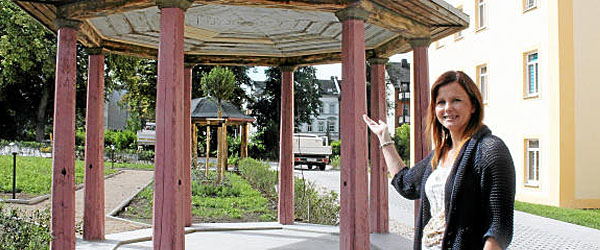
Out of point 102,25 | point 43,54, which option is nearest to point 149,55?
point 102,25

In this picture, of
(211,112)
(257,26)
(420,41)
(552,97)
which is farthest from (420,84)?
(211,112)

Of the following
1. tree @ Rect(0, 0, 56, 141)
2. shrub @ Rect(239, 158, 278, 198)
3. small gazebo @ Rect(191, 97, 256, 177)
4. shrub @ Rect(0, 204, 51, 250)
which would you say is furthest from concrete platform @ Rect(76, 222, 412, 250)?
tree @ Rect(0, 0, 56, 141)

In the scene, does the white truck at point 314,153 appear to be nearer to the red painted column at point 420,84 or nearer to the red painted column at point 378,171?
the red painted column at point 378,171

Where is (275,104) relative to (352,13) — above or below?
above

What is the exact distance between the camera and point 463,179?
7.73ft

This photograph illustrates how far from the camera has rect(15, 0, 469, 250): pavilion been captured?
566 cm

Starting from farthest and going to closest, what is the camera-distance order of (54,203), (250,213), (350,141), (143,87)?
(143,87) < (250,213) < (54,203) < (350,141)

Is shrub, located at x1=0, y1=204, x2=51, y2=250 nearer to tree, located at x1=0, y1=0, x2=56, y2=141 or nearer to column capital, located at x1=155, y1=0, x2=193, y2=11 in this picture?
column capital, located at x1=155, y1=0, x2=193, y2=11

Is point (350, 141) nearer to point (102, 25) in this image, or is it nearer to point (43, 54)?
point (102, 25)

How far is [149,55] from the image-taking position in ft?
31.8

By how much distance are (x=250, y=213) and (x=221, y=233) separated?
4.04 meters

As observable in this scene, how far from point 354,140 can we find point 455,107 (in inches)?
142

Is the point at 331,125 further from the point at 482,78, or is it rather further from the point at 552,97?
the point at 552,97

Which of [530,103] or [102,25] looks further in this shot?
[530,103]
